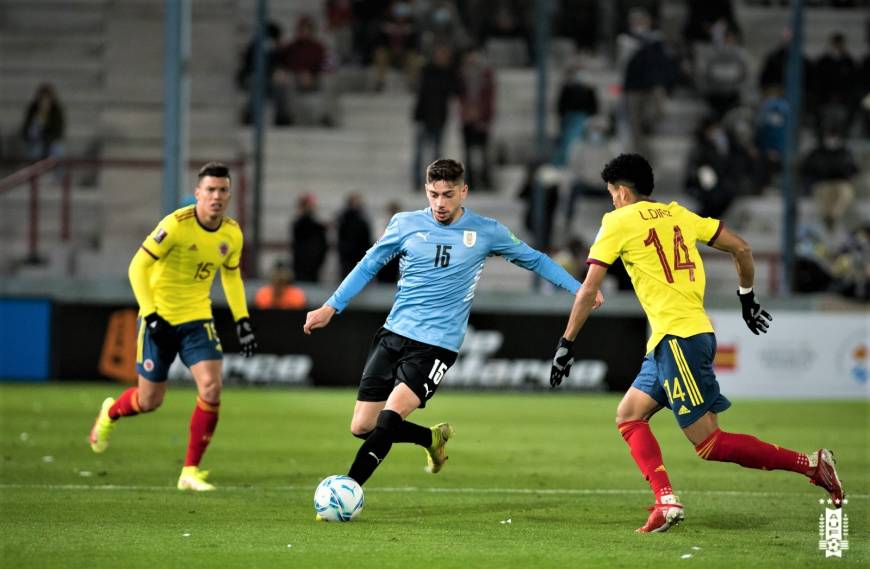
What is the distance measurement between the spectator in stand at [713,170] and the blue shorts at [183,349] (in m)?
14.5

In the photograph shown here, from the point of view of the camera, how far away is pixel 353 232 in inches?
915

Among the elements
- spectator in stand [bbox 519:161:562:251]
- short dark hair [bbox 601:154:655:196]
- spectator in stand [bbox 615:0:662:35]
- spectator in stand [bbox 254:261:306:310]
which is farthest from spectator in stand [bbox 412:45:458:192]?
short dark hair [bbox 601:154:655:196]

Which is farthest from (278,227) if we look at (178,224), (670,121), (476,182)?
(178,224)

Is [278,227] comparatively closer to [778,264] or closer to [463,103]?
[463,103]

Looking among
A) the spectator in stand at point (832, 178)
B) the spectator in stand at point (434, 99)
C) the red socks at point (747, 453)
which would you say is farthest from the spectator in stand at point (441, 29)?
the red socks at point (747, 453)

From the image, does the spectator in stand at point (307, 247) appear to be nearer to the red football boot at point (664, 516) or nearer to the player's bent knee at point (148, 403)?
the player's bent knee at point (148, 403)

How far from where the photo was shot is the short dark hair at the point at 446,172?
9.70 metres

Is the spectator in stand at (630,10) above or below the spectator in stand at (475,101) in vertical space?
above

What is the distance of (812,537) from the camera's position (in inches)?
356

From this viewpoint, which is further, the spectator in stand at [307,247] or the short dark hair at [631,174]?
the spectator in stand at [307,247]

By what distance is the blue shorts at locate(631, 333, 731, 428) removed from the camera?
911cm

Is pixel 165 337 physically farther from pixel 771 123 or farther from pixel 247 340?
pixel 771 123

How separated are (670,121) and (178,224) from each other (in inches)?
766

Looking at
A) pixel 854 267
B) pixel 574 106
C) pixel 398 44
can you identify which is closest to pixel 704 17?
pixel 574 106
